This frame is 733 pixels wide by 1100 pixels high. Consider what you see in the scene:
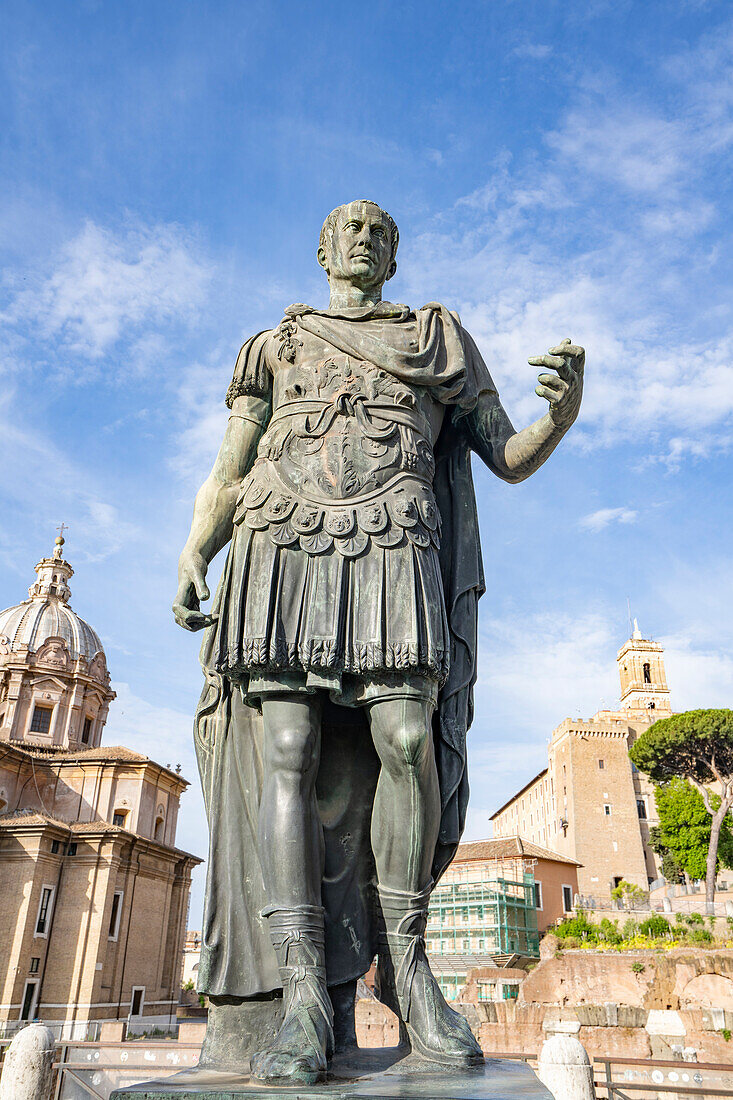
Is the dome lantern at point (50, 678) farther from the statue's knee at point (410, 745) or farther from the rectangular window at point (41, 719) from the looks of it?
the statue's knee at point (410, 745)

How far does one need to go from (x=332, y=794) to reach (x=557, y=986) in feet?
128

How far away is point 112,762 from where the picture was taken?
46969 mm

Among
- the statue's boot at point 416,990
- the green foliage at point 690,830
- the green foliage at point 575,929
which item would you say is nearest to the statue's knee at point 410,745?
the statue's boot at point 416,990

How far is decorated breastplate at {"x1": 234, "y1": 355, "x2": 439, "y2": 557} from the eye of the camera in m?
3.20

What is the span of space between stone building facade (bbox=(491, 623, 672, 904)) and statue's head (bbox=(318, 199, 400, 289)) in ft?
223

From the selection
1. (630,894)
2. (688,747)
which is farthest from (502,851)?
(688,747)

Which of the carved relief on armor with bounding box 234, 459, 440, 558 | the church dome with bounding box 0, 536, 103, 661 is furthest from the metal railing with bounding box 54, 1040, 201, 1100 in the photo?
the church dome with bounding box 0, 536, 103, 661

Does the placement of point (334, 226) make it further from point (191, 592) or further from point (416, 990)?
point (416, 990)

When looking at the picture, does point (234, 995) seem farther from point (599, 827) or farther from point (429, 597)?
point (599, 827)

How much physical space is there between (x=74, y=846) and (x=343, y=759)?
41503mm

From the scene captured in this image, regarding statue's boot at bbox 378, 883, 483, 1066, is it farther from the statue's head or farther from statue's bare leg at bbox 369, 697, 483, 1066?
the statue's head

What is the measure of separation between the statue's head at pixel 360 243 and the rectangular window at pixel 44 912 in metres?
40.1

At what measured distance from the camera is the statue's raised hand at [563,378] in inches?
127

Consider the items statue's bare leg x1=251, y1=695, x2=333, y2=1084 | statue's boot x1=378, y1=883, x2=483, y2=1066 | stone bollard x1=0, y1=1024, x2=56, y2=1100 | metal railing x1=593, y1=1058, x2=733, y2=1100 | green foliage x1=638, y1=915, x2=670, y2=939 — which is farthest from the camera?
green foliage x1=638, y1=915, x2=670, y2=939
